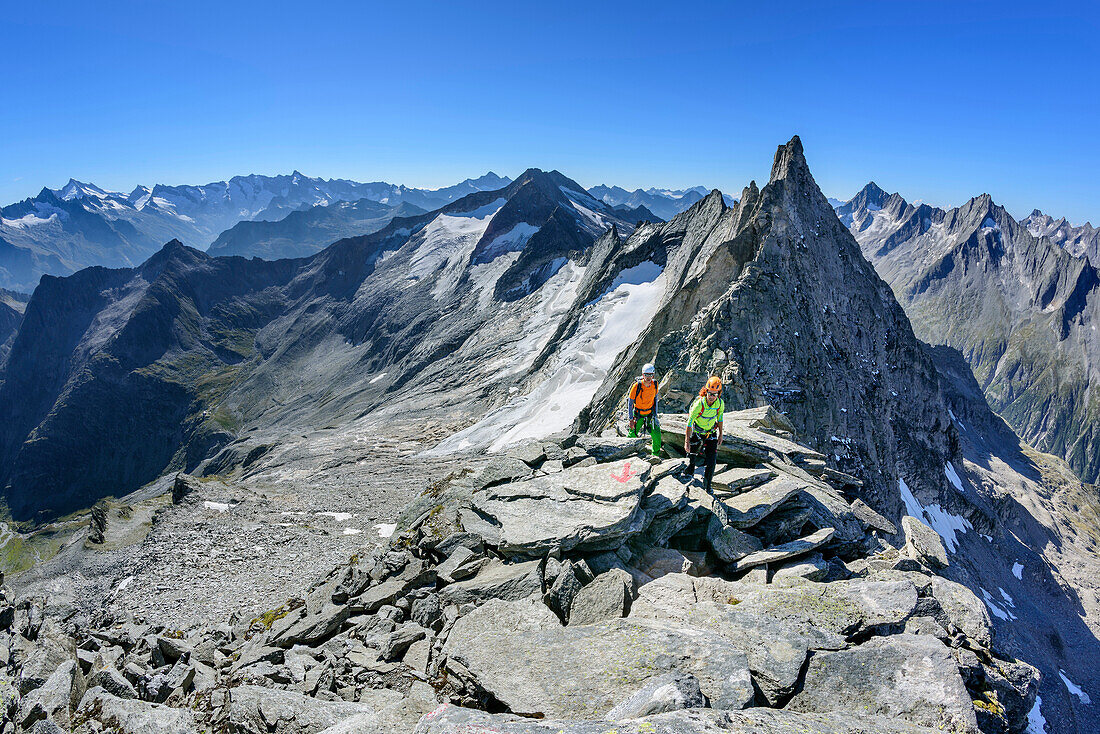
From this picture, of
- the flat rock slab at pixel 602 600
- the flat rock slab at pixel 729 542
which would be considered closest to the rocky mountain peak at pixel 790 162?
the flat rock slab at pixel 729 542

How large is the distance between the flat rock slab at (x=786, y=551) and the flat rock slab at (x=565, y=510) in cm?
262

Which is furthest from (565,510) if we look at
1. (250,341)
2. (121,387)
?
(250,341)

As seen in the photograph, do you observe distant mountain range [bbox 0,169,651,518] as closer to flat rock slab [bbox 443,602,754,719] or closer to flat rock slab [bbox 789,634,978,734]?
flat rock slab [bbox 443,602,754,719]

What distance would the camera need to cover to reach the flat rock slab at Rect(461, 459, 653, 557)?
1272 cm

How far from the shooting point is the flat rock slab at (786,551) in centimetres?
1200

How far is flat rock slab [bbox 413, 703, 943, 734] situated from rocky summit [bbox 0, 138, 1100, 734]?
0.04 m

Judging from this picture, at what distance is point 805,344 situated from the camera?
37000mm

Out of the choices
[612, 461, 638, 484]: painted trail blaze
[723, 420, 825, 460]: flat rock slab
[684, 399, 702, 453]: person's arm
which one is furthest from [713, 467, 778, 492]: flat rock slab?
[612, 461, 638, 484]: painted trail blaze

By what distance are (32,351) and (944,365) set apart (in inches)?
13104

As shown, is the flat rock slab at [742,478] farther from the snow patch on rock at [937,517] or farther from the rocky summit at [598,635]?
the snow patch on rock at [937,517]

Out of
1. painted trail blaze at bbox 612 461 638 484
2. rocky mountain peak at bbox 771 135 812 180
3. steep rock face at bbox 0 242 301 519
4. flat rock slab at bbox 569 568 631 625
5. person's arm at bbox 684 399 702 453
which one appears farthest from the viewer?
steep rock face at bbox 0 242 301 519

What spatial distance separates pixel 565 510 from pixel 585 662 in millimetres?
5226

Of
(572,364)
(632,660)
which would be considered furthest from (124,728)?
(572,364)

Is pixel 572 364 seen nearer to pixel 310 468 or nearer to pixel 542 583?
pixel 310 468
